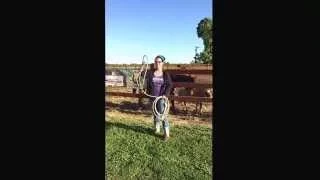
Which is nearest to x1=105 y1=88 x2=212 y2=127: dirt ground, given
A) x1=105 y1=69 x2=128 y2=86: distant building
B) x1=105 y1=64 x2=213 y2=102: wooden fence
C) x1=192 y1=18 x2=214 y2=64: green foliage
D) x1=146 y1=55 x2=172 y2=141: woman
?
x1=105 y1=64 x2=213 y2=102: wooden fence

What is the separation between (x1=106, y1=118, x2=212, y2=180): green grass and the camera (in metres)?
4.18

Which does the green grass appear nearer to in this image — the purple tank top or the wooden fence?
the purple tank top

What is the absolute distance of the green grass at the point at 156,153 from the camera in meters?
4.18

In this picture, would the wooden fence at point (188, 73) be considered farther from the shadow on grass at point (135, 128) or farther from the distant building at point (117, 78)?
the distant building at point (117, 78)

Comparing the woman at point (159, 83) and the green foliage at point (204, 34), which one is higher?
the green foliage at point (204, 34)

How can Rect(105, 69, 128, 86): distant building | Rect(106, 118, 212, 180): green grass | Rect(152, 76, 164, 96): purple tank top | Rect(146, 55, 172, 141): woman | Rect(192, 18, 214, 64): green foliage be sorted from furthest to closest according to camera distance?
1. Rect(192, 18, 214, 64): green foliage
2. Rect(105, 69, 128, 86): distant building
3. Rect(152, 76, 164, 96): purple tank top
4. Rect(146, 55, 172, 141): woman
5. Rect(106, 118, 212, 180): green grass

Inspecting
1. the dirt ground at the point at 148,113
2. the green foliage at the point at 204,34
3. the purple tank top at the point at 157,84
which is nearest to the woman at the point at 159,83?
the purple tank top at the point at 157,84

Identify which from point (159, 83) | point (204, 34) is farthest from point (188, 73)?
point (204, 34)

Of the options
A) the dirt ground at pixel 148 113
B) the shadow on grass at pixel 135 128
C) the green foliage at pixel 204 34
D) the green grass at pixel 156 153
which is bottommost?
the green grass at pixel 156 153
